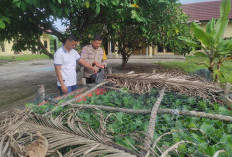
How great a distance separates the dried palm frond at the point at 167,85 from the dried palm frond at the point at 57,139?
105 cm

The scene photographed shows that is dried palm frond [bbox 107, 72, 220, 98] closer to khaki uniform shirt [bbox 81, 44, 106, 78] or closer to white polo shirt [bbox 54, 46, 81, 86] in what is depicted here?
white polo shirt [bbox 54, 46, 81, 86]

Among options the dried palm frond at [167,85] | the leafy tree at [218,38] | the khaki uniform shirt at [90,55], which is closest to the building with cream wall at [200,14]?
the leafy tree at [218,38]

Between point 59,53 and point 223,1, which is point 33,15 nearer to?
point 59,53

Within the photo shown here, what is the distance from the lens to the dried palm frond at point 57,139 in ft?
2.68

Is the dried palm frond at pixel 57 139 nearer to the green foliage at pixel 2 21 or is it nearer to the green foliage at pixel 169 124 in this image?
the green foliage at pixel 169 124

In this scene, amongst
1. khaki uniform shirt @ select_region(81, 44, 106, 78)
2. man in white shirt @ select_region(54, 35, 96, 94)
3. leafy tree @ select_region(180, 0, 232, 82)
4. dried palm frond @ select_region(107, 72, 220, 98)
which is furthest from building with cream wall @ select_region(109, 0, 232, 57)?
dried palm frond @ select_region(107, 72, 220, 98)

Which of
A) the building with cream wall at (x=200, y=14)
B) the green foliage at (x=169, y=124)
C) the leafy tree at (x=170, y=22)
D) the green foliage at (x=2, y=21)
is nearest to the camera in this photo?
the green foliage at (x=169, y=124)

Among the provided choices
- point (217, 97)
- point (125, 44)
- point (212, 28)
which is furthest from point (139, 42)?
point (217, 97)

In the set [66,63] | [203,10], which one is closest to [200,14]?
[203,10]

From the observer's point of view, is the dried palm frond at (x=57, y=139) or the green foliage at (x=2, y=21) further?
the green foliage at (x=2, y=21)

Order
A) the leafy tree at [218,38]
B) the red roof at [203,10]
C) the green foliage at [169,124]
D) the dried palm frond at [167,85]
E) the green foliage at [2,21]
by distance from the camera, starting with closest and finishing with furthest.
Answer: the green foliage at [169,124]
the dried palm frond at [167,85]
the green foliage at [2,21]
the leafy tree at [218,38]
the red roof at [203,10]

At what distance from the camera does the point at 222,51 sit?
11.9 feet

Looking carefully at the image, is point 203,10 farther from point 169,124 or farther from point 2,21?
point 169,124

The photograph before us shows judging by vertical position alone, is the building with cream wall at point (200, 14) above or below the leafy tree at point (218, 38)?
above
